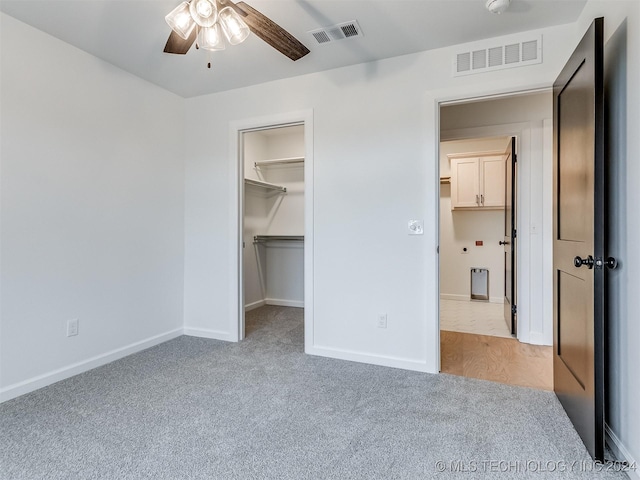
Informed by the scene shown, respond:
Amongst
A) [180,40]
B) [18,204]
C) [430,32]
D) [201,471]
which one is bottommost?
[201,471]

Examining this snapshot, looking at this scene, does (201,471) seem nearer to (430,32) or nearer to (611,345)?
(611,345)

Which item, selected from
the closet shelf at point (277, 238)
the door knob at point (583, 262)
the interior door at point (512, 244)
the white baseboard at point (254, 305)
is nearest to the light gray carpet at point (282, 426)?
the door knob at point (583, 262)

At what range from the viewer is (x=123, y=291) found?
310cm

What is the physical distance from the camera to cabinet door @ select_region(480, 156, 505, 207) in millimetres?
5125

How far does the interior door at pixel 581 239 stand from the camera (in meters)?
1.62

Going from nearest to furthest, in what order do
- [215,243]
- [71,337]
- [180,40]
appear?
[180,40] < [71,337] < [215,243]

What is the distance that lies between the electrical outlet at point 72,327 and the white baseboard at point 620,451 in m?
3.42

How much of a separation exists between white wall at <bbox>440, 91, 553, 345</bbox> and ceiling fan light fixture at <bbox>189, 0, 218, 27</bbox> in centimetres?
296

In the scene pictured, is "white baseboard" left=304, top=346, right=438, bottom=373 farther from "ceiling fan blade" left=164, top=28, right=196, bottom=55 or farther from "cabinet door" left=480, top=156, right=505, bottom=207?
"cabinet door" left=480, top=156, right=505, bottom=207

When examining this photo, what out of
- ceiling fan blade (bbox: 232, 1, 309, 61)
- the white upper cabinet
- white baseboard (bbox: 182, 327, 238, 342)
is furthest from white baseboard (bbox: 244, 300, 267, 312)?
ceiling fan blade (bbox: 232, 1, 309, 61)

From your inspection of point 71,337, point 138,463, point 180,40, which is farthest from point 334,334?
point 180,40

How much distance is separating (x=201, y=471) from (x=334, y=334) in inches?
64.0

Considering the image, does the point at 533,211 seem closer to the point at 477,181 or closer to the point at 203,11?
the point at 477,181

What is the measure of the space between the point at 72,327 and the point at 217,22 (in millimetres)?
2387
